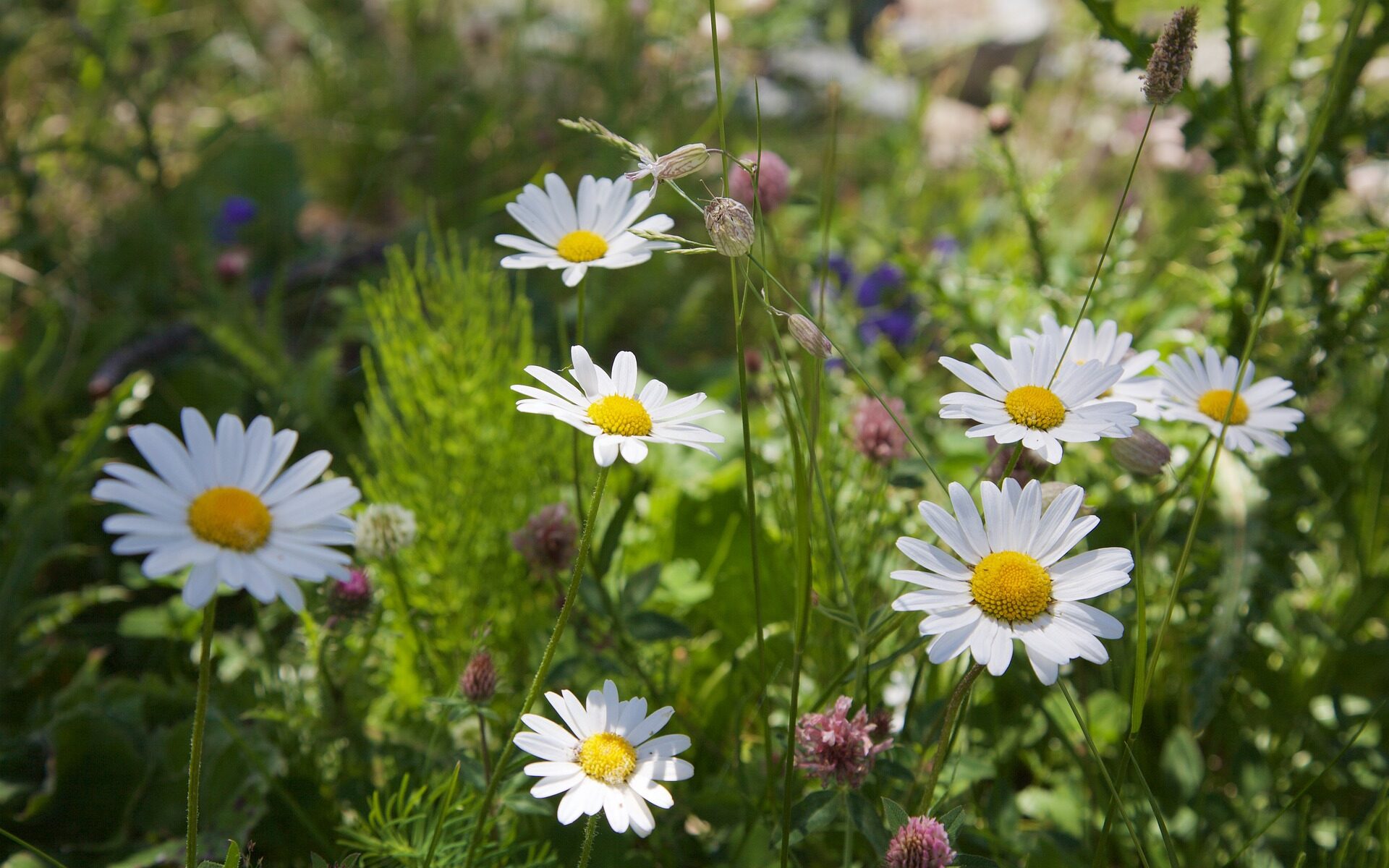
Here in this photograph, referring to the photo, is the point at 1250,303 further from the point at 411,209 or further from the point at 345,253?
the point at 411,209

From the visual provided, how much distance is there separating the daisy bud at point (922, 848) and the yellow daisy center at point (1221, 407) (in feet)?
1.54

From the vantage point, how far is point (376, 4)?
3562 mm

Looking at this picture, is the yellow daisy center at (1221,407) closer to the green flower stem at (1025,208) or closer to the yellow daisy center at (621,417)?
the yellow daisy center at (621,417)

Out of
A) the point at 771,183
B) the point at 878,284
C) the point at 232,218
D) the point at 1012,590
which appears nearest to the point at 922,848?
the point at 1012,590

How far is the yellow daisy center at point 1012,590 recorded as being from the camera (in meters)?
0.73

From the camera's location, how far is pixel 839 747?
81cm

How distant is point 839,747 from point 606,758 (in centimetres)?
19

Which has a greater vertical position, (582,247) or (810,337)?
(582,247)

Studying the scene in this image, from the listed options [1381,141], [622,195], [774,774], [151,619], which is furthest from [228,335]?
[1381,141]

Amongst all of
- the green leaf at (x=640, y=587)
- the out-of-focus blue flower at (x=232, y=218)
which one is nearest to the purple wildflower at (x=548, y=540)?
the green leaf at (x=640, y=587)

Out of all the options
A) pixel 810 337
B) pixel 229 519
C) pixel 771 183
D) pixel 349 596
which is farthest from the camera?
pixel 771 183

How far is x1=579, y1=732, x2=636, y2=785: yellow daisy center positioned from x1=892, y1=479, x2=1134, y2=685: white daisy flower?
0.23 meters

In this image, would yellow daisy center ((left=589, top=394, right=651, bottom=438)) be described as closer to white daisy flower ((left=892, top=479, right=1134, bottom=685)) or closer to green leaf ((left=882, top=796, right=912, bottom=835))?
white daisy flower ((left=892, top=479, right=1134, bottom=685))

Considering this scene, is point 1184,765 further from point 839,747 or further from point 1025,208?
point 1025,208
